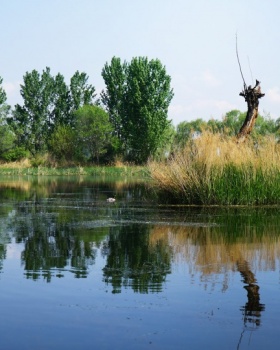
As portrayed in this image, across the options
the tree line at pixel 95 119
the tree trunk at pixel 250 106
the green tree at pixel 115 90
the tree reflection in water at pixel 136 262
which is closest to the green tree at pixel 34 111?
the tree line at pixel 95 119

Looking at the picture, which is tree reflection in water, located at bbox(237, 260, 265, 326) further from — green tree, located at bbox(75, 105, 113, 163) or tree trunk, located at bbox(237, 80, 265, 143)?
green tree, located at bbox(75, 105, 113, 163)

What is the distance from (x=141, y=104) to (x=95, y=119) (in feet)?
14.4

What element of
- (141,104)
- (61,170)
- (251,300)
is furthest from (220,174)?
(141,104)

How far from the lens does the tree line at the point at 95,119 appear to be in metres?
55.9

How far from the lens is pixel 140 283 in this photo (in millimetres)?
7301

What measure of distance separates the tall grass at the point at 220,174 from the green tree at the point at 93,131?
131 feet

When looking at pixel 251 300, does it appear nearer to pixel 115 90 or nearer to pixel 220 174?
pixel 220 174

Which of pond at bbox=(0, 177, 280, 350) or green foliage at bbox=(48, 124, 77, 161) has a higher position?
green foliage at bbox=(48, 124, 77, 161)

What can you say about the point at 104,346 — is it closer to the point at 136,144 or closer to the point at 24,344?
the point at 24,344

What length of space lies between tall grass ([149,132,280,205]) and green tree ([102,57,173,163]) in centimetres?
3733

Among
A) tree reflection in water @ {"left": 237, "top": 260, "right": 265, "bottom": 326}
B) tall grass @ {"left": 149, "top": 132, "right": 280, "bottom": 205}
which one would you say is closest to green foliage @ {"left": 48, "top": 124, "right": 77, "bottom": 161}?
tall grass @ {"left": 149, "top": 132, "right": 280, "bottom": 205}

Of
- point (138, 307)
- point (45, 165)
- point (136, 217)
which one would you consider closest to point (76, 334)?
point (138, 307)

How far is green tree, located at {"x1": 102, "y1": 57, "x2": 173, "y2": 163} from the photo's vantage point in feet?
182

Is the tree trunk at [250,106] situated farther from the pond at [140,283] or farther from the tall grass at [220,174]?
the pond at [140,283]
